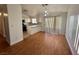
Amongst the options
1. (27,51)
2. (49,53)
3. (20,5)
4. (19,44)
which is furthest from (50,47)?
(20,5)

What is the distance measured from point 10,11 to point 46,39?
0.64 m

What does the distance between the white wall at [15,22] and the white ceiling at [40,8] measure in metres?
0.10

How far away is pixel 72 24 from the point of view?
1412mm

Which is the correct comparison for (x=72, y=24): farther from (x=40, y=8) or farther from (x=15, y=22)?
(x=15, y=22)

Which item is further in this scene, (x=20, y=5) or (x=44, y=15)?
(x=44, y=15)

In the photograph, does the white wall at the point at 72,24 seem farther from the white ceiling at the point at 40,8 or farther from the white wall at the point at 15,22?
the white wall at the point at 15,22

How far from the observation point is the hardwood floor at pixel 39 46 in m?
1.43

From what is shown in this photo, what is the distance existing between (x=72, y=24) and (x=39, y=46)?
1.81 feet

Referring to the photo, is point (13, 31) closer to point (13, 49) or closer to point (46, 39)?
point (13, 49)

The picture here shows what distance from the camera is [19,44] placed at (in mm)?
1469

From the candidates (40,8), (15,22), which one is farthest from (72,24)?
(15,22)

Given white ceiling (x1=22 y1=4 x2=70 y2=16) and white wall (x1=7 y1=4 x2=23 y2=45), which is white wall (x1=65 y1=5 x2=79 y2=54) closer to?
white ceiling (x1=22 y1=4 x2=70 y2=16)
